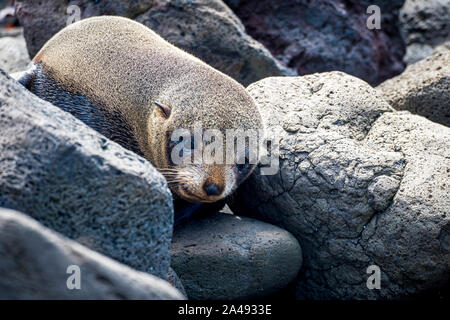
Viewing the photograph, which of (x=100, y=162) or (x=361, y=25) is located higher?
(x=100, y=162)

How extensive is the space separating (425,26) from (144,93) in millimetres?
6315

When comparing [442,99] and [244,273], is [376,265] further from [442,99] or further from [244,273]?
[442,99]

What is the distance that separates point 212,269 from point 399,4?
17.1ft

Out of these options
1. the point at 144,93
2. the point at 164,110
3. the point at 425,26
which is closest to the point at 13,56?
the point at 144,93

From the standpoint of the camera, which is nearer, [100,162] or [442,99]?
[100,162]

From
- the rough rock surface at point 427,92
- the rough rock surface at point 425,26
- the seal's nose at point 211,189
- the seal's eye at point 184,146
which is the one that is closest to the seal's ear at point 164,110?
the seal's eye at point 184,146

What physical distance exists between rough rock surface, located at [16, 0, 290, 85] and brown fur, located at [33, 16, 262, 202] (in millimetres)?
1035

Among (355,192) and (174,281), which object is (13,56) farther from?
(355,192)

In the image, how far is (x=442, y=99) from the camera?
15.7 ft

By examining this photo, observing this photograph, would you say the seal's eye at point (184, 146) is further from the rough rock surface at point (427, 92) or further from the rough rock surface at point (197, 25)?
the rough rock surface at point (427, 92)

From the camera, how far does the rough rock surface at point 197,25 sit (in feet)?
18.0

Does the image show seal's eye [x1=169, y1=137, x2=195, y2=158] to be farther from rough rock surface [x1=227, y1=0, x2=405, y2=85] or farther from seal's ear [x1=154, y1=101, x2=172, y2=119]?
rough rock surface [x1=227, y1=0, x2=405, y2=85]

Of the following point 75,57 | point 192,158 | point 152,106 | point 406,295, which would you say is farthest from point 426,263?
point 75,57

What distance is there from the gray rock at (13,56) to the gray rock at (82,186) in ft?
12.0
